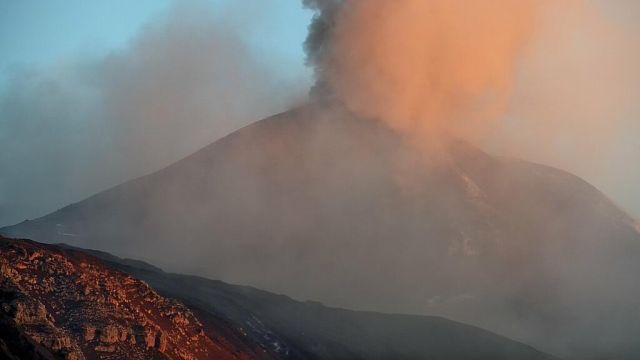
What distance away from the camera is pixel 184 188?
138 meters

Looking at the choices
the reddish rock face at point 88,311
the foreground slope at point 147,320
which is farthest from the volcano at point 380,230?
the reddish rock face at point 88,311

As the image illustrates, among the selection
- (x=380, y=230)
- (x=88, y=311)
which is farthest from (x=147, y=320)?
(x=380, y=230)

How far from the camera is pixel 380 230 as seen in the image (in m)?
132

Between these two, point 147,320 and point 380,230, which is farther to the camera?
point 380,230

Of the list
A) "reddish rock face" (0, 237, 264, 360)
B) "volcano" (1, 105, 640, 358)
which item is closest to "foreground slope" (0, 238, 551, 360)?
"reddish rock face" (0, 237, 264, 360)

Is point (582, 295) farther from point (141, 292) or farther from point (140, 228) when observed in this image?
point (141, 292)

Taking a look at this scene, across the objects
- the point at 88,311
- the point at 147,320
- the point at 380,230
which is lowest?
the point at 88,311

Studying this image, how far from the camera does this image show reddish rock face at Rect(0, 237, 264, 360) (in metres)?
33.7

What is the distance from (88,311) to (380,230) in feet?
314

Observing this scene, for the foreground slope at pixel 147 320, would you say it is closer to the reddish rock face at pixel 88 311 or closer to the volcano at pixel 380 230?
the reddish rock face at pixel 88 311

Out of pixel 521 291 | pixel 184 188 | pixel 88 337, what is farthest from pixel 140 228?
pixel 88 337

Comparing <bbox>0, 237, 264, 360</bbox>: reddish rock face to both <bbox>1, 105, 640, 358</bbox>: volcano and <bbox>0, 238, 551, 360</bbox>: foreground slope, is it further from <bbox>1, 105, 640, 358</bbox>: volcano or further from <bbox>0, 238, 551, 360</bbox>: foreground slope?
<bbox>1, 105, 640, 358</bbox>: volcano

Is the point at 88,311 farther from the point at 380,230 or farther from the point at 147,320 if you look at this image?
the point at 380,230

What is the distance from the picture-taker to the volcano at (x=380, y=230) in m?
118
